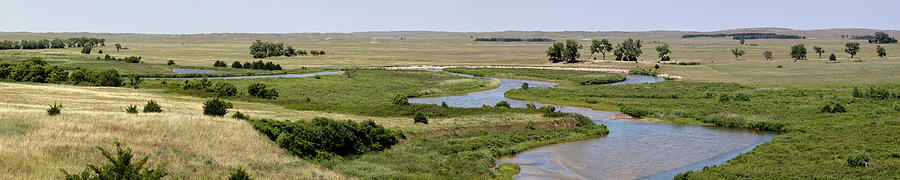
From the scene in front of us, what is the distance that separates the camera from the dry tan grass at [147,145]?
26.1 meters

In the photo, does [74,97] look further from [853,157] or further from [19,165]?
[853,157]

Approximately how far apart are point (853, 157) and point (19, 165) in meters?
36.8

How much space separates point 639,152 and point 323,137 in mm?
19753

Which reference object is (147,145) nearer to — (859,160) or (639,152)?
(639,152)

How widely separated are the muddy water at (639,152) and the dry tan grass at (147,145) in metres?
13.1

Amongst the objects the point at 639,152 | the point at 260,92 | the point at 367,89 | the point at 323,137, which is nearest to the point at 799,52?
the point at 367,89

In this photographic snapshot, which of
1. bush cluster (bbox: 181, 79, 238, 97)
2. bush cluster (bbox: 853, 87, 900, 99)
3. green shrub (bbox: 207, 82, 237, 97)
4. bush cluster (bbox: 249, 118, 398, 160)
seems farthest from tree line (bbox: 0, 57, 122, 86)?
bush cluster (bbox: 853, 87, 900, 99)

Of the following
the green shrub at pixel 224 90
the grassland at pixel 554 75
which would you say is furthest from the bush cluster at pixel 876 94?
the green shrub at pixel 224 90

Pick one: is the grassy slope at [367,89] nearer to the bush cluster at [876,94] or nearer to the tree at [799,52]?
the bush cluster at [876,94]

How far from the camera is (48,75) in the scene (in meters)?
81.1

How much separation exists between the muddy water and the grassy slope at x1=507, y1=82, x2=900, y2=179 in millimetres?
2500

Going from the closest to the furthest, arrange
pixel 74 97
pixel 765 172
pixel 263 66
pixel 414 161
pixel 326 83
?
pixel 765 172
pixel 414 161
pixel 74 97
pixel 326 83
pixel 263 66

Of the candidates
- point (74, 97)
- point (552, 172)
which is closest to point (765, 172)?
point (552, 172)

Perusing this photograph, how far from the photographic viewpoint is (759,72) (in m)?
134
